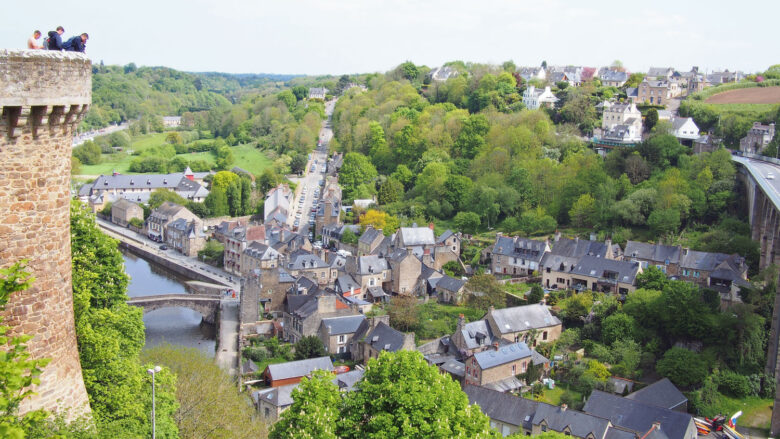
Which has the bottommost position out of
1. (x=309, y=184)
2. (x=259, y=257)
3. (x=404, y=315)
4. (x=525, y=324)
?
(x=259, y=257)

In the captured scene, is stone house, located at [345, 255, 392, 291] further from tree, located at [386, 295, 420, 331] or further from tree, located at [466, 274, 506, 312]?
tree, located at [466, 274, 506, 312]

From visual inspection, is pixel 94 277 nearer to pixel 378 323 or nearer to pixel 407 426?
pixel 407 426

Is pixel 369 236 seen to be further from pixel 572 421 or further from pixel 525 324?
pixel 572 421

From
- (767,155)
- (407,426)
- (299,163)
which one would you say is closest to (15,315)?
(407,426)

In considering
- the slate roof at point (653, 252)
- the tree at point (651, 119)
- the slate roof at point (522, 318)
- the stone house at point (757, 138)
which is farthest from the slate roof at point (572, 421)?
the tree at point (651, 119)

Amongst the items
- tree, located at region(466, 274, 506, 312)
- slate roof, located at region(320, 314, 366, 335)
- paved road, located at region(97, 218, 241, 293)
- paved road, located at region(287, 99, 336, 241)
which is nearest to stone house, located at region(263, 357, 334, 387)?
slate roof, located at region(320, 314, 366, 335)

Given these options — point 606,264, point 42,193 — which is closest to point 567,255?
point 606,264
